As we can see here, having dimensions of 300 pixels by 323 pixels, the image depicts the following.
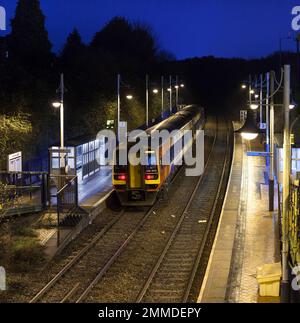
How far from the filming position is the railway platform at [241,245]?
43.6 ft

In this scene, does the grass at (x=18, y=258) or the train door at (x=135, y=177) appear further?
the train door at (x=135, y=177)

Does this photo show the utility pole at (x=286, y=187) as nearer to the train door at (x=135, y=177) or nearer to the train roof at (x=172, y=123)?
the train door at (x=135, y=177)

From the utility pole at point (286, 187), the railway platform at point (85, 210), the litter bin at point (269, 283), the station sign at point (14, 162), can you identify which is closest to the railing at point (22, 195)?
the station sign at point (14, 162)

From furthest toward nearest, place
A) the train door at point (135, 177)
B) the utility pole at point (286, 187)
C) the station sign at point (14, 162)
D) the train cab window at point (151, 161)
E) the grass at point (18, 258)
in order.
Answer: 1. the train door at point (135, 177)
2. the train cab window at point (151, 161)
3. the station sign at point (14, 162)
4. the grass at point (18, 258)
5. the utility pole at point (286, 187)

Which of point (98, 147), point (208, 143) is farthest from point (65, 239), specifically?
point (208, 143)

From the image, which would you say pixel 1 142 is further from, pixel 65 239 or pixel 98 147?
pixel 98 147

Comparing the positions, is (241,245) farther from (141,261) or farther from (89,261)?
(89,261)

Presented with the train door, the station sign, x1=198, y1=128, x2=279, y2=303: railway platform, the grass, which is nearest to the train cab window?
the train door

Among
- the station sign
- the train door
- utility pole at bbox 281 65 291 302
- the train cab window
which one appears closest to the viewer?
utility pole at bbox 281 65 291 302

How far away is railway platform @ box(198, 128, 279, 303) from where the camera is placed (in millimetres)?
13281

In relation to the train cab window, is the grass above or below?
below

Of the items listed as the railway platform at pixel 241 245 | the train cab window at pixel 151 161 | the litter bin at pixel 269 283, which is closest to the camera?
the litter bin at pixel 269 283

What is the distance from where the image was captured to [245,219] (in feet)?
70.1

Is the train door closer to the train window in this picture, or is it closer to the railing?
the train window
